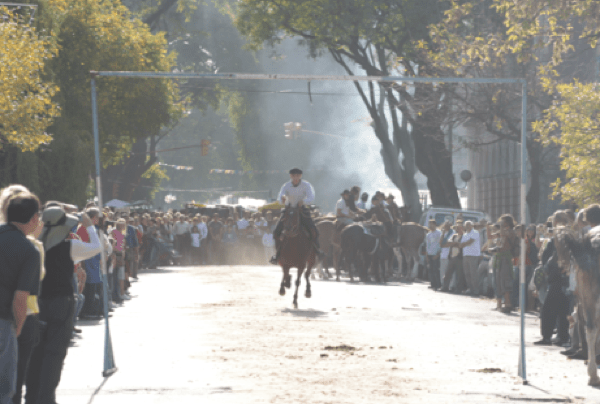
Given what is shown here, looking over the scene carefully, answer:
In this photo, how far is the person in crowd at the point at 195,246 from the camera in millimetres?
40625

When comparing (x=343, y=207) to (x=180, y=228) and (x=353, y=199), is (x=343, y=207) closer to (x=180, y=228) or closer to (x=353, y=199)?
(x=353, y=199)

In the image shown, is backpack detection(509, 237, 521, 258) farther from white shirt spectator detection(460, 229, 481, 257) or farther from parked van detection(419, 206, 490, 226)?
parked van detection(419, 206, 490, 226)

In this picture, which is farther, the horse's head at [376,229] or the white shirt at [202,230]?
the white shirt at [202,230]

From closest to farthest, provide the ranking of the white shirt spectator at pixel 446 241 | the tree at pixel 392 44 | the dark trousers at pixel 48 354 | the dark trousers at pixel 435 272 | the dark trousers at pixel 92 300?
the dark trousers at pixel 48 354
the dark trousers at pixel 92 300
the white shirt spectator at pixel 446 241
the dark trousers at pixel 435 272
the tree at pixel 392 44

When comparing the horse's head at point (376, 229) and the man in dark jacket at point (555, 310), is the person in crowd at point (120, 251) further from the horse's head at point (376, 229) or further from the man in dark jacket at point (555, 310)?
the man in dark jacket at point (555, 310)

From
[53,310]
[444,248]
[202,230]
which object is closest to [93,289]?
[53,310]

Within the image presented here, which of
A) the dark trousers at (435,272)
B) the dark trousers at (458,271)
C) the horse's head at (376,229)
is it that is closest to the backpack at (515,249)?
the dark trousers at (458,271)

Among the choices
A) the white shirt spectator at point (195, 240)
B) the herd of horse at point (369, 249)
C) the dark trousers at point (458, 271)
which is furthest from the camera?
the white shirt spectator at point (195, 240)

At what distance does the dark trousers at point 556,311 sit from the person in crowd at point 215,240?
28425mm

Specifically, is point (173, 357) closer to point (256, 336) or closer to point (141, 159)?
point (256, 336)

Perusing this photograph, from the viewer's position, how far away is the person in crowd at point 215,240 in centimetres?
4178

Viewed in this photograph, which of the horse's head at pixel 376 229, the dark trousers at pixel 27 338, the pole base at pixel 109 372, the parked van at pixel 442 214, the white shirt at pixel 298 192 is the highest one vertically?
the white shirt at pixel 298 192

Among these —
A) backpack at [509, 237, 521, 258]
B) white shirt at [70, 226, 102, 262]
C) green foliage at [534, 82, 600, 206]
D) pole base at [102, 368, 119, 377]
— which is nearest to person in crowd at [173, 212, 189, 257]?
green foliage at [534, 82, 600, 206]

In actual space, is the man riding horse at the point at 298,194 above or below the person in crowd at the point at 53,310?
above
